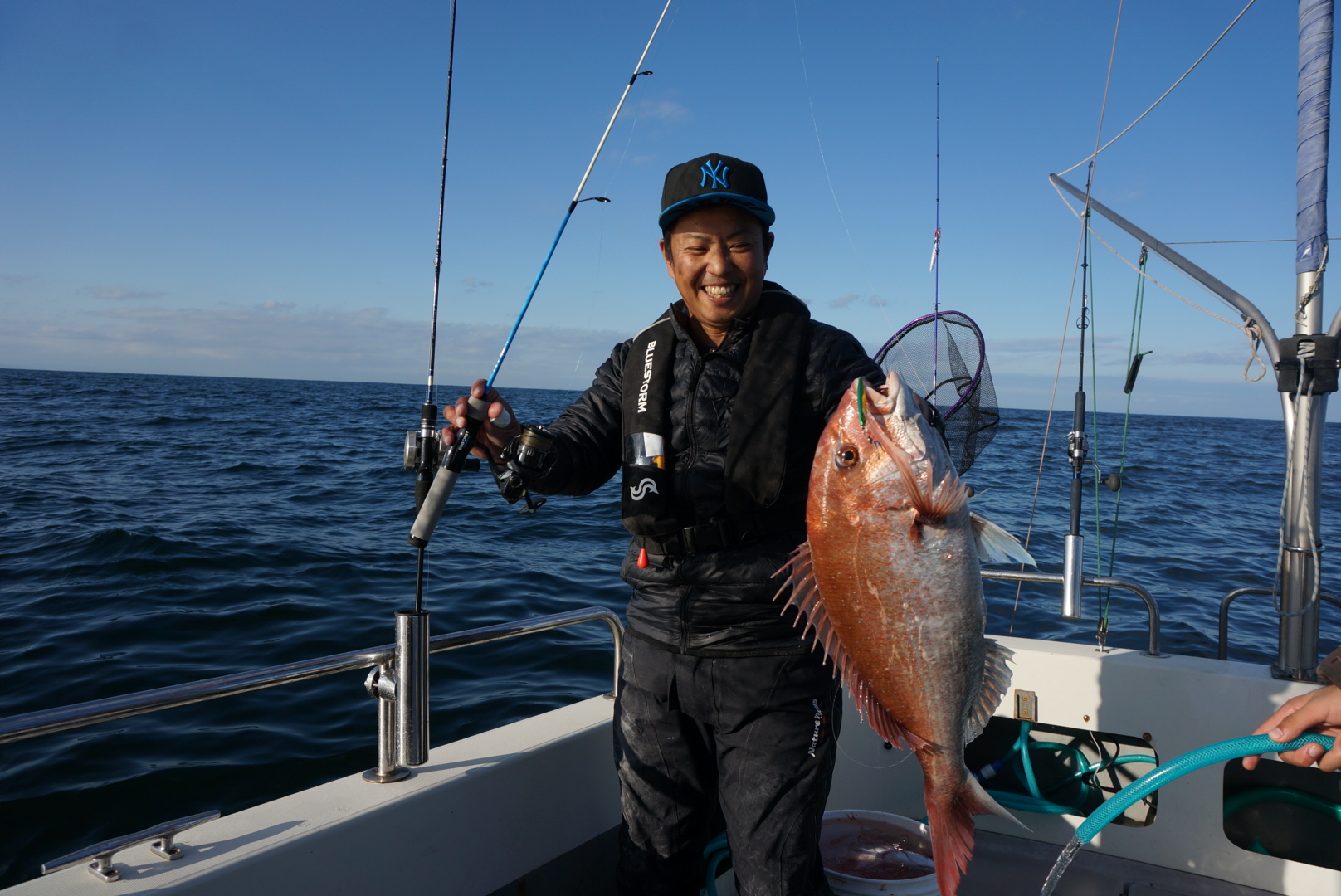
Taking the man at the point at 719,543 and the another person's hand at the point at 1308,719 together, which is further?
the man at the point at 719,543

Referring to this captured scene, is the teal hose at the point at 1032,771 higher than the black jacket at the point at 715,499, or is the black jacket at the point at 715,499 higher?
the black jacket at the point at 715,499

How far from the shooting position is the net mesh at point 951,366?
370cm

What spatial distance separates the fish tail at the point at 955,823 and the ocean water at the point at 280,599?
2926 millimetres

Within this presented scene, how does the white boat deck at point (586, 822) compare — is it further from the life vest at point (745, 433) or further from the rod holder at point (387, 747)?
the life vest at point (745, 433)

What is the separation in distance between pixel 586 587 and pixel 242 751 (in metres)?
3.74

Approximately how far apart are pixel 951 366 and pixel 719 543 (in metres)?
2.42

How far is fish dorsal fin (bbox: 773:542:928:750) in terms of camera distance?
184 cm

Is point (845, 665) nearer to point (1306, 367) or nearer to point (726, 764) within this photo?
point (726, 764)

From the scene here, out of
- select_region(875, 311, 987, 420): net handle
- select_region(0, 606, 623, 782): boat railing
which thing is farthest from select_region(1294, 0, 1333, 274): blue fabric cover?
select_region(0, 606, 623, 782): boat railing

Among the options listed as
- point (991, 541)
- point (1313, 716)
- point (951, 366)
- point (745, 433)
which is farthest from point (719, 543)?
point (951, 366)

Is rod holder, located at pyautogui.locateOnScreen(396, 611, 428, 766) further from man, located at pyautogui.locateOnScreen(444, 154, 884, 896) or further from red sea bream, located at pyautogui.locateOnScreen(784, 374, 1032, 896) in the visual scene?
red sea bream, located at pyautogui.locateOnScreen(784, 374, 1032, 896)

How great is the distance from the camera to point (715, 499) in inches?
87.9

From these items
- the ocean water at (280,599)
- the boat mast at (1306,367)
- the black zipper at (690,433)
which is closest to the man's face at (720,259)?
the black zipper at (690,433)

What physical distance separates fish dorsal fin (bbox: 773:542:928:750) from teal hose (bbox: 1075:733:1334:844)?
40 centimetres
